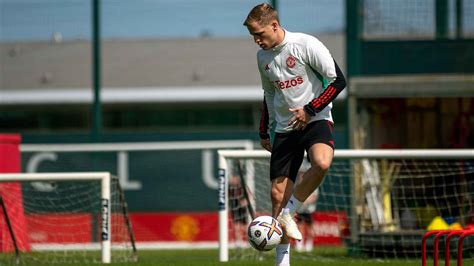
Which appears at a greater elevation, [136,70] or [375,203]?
[136,70]

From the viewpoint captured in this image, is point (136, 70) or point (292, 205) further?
point (136, 70)

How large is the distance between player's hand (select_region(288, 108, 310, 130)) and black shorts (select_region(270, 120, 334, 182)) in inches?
3.6

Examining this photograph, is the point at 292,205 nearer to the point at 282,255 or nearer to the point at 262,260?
the point at 282,255

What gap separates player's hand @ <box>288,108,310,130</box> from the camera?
9.03 meters

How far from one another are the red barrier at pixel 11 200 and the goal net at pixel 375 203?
2.60 m

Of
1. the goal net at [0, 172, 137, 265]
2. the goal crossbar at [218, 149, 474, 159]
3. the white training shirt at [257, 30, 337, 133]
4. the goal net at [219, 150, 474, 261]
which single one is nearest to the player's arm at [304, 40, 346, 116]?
the white training shirt at [257, 30, 337, 133]

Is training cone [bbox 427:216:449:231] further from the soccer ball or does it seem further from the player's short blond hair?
the player's short blond hair

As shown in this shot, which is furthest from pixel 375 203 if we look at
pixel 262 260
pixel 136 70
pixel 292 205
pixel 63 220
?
pixel 136 70

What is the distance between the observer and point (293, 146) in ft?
30.3

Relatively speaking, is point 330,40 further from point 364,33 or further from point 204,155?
point 364,33

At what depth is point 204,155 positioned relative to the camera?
18.7m

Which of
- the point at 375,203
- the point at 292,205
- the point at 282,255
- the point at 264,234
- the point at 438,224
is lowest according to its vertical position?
Answer: the point at 438,224

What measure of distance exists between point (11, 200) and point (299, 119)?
6956 millimetres

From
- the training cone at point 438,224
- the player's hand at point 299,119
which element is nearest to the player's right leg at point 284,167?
the player's hand at point 299,119
